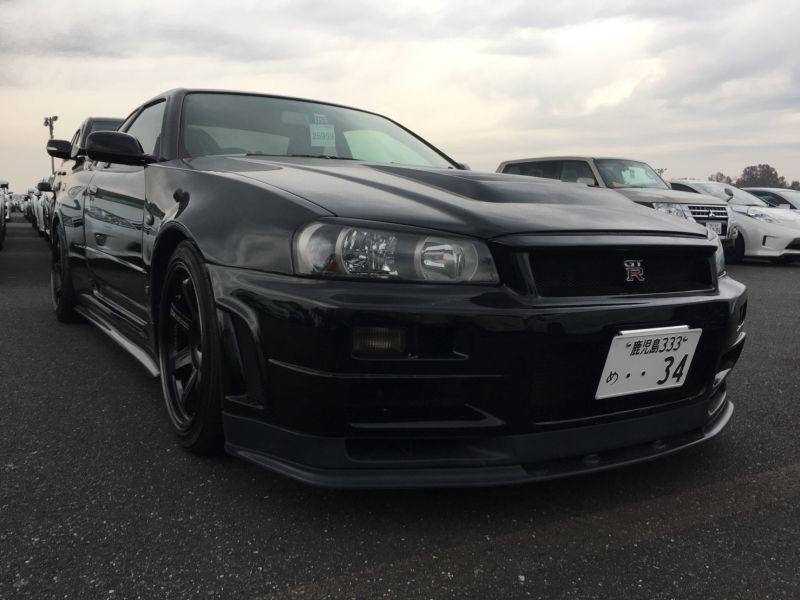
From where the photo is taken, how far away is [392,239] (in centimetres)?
173

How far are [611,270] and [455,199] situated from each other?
0.50 meters

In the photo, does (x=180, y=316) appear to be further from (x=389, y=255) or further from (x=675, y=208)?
(x=675, y=208)

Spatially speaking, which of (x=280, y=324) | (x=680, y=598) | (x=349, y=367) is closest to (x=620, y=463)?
(x=680, y=598)

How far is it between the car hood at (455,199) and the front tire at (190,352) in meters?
0.37

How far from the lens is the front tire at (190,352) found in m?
1.98

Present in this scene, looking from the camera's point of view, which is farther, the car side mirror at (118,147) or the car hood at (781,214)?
the car hood at (781,214)

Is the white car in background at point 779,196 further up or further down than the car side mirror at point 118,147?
further down

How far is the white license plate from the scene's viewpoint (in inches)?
71.0

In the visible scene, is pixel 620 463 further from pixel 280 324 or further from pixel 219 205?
pixel 219 205

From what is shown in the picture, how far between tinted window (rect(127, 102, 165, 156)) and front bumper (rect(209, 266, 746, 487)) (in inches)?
59.5

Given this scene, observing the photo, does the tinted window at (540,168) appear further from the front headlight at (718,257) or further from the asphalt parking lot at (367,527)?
the front headlight at (718,257)

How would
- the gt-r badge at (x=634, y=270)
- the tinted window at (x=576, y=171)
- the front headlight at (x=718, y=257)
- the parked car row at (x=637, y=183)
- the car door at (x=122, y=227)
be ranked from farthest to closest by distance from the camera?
1. the tinted window at (x=576, y=171)
2. the parked car row at (x=637, y=183)
3. the car door at (x=122, y=227)
4. the front headlight at (x=718, y=257)
5. the gt-r badge at (x=634, y=270)

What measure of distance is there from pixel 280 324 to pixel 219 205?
0.56 metres

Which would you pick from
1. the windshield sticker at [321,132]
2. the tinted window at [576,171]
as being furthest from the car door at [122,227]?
the tinted window at [576,171]
